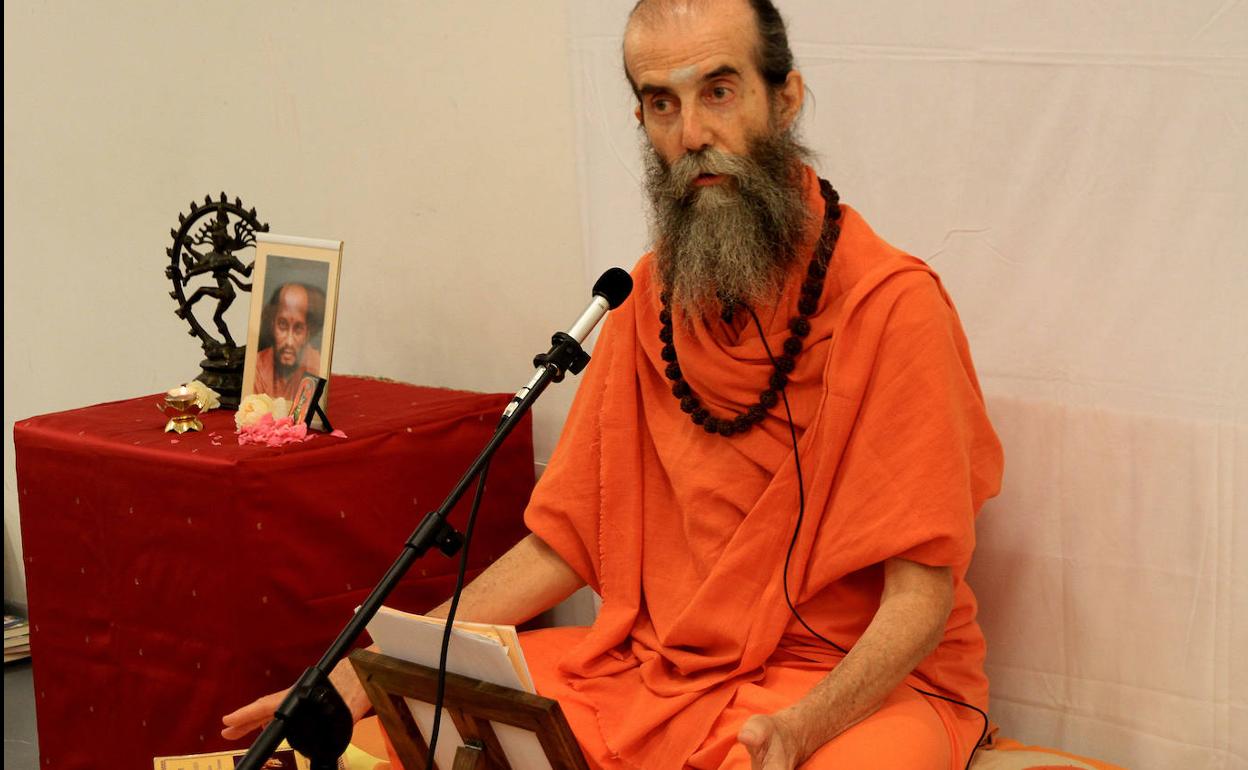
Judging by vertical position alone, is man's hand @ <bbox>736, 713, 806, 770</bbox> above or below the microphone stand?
below

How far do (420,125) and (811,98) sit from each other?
1.24 meters

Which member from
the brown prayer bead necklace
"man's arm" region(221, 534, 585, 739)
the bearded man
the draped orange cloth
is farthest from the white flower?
the brown prayer bead necklace

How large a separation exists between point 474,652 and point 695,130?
93 cm

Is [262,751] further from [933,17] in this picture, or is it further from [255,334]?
[933,17]

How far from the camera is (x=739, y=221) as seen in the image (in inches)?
90.0

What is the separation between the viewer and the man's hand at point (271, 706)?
236cm

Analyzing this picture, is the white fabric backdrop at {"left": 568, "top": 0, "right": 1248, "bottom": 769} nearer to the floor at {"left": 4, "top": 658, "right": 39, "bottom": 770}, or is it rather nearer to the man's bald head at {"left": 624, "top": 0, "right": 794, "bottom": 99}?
the man's bald head at {"left": 624, "top": 0, "right": 794, "bottom": 99}

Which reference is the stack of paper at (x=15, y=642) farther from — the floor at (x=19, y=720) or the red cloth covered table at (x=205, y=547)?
the red cloth covered table at (x=205, y=547)

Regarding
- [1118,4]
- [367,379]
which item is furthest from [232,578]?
[1118,4]

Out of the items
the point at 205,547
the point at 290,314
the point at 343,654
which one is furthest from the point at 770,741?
the point at 290,314

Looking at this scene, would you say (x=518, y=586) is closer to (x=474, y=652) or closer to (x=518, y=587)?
(x=518, y=587)

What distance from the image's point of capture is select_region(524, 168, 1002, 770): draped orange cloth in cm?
214

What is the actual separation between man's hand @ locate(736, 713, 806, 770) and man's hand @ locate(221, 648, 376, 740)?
0.76m

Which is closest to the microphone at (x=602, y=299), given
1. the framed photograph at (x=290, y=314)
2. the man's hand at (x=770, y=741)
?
the man's hand at (x=770, y=741)
